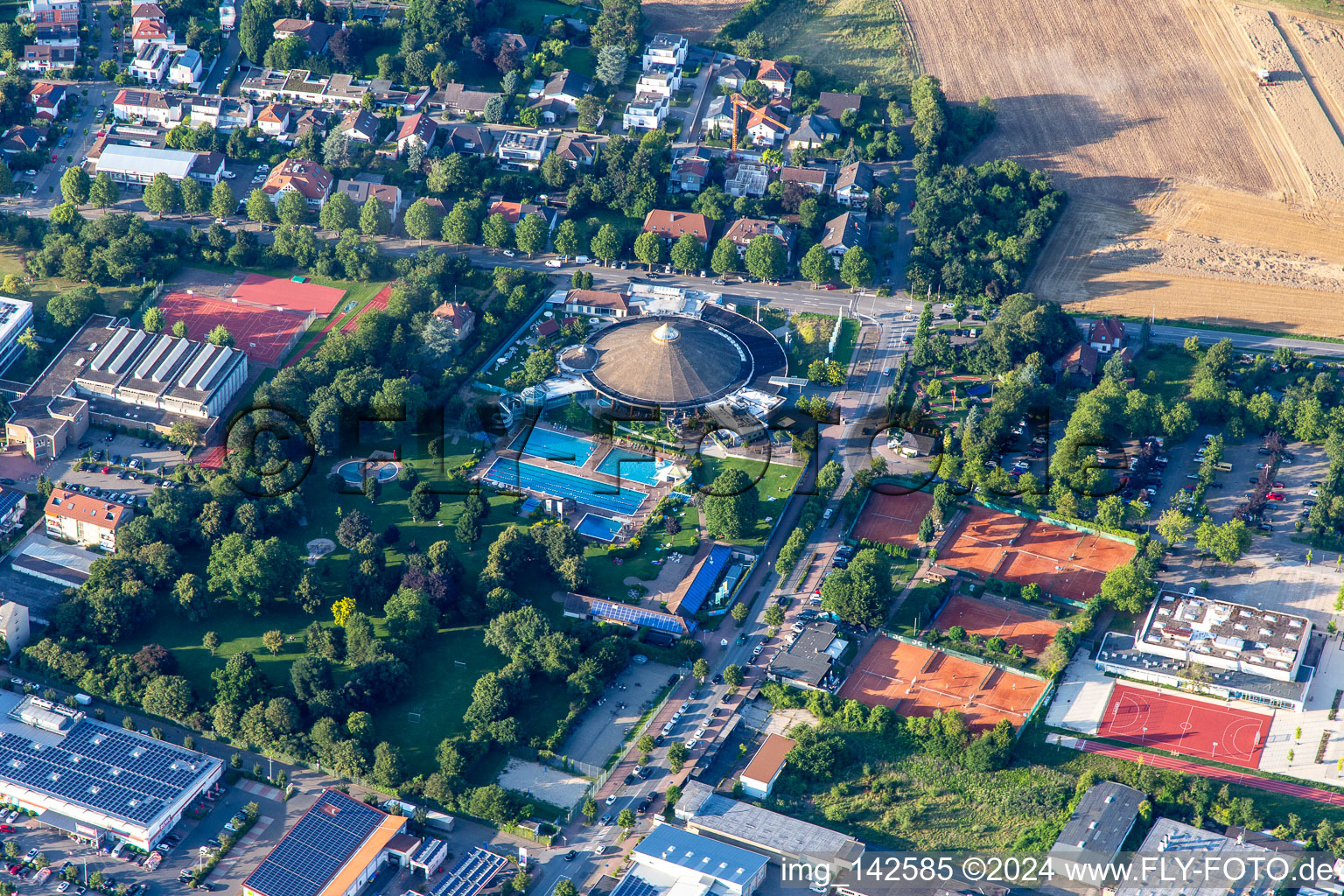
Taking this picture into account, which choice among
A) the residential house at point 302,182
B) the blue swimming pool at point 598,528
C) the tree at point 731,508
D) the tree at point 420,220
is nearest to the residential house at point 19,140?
the residential house at point 302,182

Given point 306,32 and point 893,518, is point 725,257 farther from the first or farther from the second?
point 306,32

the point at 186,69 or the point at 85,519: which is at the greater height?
the point at 186,69

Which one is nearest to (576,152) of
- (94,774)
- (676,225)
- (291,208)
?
(676,225)

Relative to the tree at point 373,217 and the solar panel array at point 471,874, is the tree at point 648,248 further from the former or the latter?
the solar panel array at point 471,874

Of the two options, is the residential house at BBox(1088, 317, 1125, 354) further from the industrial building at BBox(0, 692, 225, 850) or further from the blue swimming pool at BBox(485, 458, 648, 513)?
the industrial building at BBox(0, 692, 225, 850)

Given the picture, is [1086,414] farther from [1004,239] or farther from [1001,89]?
[1001,89]

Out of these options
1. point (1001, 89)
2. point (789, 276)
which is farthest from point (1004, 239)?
point (1001, 89)

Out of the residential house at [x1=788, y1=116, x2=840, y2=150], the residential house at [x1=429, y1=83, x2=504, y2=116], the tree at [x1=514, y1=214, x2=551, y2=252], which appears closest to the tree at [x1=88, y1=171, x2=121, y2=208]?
the residential house at [x1=429, y1=83, x2=504, y2=116]

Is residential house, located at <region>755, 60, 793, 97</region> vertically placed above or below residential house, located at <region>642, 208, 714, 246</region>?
above
